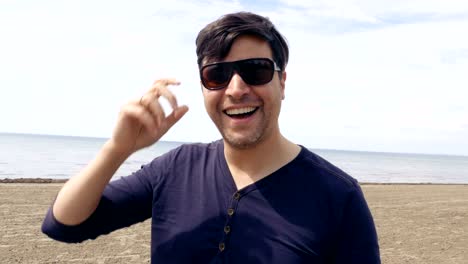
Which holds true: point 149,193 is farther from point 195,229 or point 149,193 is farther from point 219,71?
point 219,71

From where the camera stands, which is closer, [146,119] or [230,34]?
[146,119]

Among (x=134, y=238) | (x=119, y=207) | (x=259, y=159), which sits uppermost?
(x=259, y=159)

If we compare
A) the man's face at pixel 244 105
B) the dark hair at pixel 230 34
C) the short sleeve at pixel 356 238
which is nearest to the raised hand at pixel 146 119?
the man's face at pixel 244 105

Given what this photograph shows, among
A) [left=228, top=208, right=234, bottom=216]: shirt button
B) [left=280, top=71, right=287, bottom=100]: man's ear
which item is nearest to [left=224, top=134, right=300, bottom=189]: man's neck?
[left=228, top=208, right=234, bottom=216]: shirt button

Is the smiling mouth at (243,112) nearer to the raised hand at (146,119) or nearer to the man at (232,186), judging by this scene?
the man at (232,186)

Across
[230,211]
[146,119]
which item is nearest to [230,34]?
[146,119]

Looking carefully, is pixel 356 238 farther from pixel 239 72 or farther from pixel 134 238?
pixel 134 238

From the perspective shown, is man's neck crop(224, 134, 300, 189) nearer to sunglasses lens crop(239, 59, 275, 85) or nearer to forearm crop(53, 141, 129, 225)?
sunglasses lens crop(239, 59, 275, 85)

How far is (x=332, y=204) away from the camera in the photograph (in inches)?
79.8

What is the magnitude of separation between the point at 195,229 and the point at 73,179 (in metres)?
0.61

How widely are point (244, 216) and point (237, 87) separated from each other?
62 cm

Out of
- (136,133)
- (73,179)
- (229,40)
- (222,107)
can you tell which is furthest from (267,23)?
(73,179)

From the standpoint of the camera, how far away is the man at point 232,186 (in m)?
2.00

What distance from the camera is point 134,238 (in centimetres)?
947
